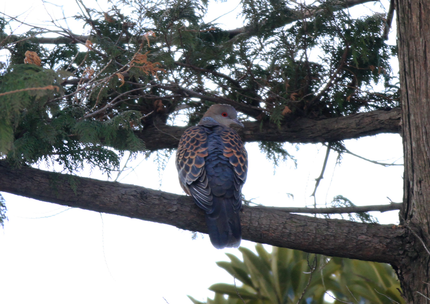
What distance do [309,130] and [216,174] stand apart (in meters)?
1.16

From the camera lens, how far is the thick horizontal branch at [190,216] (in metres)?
2.92

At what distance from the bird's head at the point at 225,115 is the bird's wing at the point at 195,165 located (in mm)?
361

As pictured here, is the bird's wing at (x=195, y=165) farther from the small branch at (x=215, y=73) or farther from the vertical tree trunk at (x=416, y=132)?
the vertical tree trunk at (x=416, y=132)

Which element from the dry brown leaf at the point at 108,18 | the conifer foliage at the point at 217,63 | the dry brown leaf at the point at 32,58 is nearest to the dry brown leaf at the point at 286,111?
the conifer foliage at the point at 217,63

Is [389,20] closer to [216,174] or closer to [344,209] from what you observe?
[344,209]

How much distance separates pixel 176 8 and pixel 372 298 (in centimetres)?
413

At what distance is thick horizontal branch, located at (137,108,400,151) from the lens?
3.71 metres

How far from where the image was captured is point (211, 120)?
13.5 ft

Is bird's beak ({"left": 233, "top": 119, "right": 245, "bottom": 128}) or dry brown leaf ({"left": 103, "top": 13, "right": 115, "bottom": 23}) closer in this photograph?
dry brown leaf ({"left": 103, "top": 13, "right": 115, "bottom": 23})

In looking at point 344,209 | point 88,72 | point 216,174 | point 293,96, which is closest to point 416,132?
point 344,209

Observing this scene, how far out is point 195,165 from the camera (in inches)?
130

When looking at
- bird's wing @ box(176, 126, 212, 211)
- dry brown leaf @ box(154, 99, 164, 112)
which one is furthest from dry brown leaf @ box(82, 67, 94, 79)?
dry brown leaf @ box(154, 99, 164, 112)

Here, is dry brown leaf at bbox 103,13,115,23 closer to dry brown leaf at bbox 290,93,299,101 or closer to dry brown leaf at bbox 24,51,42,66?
dry brown leaf at bbox 24,51,42,66

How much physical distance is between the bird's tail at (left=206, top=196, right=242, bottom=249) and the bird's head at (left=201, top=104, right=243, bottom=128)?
1242 mm
